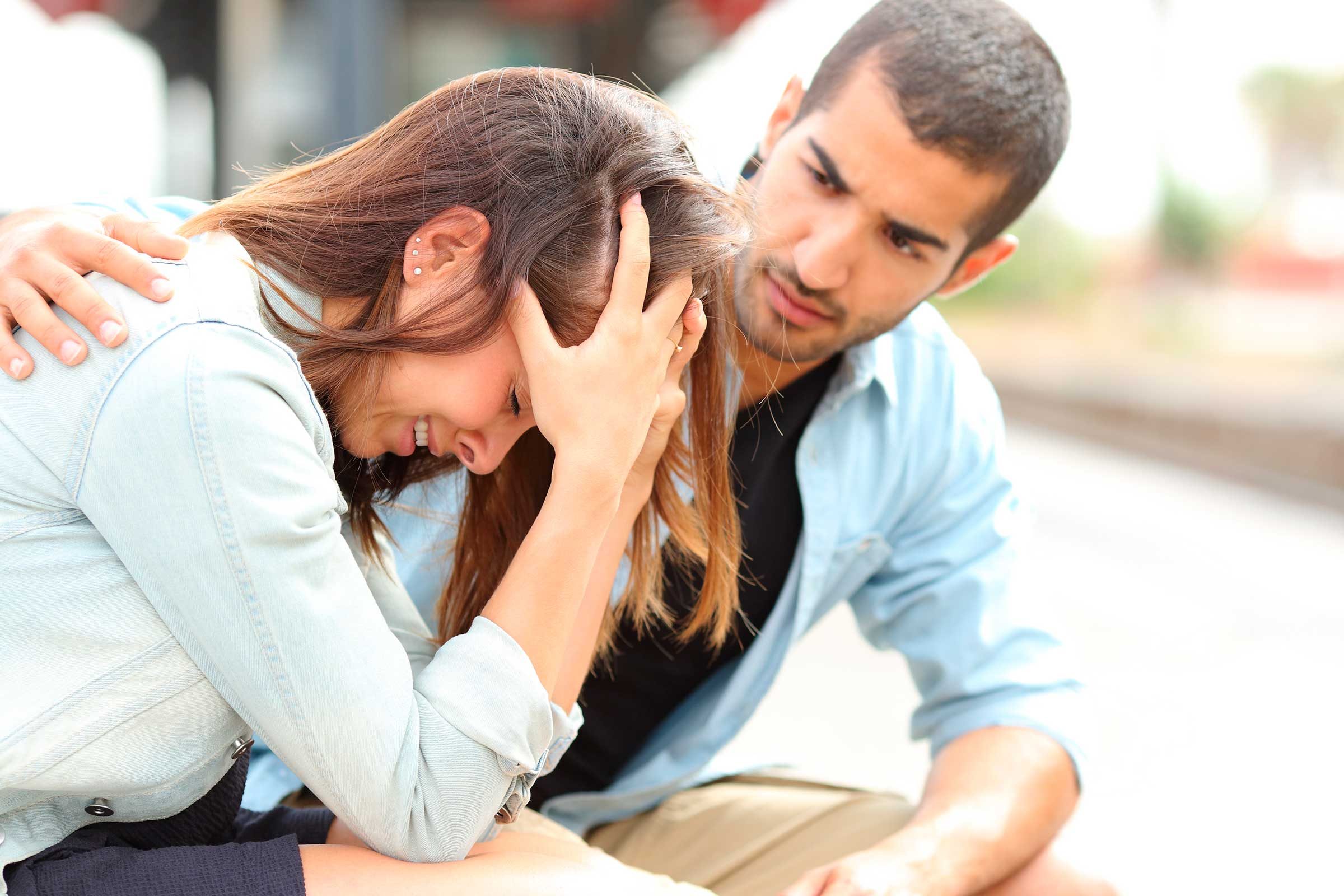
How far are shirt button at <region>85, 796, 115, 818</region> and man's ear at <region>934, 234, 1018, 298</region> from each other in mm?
1345

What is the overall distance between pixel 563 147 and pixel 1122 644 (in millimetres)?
3040

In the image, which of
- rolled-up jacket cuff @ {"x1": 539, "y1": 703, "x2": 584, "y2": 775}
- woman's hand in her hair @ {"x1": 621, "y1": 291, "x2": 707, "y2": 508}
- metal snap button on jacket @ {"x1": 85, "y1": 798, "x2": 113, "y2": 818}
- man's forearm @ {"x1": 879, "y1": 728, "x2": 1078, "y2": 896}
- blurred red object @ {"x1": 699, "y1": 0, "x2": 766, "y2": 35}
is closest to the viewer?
metal snap button on jacket @ {"x1": 85, "y1": 798, "x2": 113, "y2": 818}

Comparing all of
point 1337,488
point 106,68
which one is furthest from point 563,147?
point 106,68

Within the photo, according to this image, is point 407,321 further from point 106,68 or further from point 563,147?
point 106,68

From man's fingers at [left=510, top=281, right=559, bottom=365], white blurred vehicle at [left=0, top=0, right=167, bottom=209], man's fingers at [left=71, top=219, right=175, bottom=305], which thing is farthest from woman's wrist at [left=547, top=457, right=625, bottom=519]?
white blurred vehicle at [left=0, top=0, right=167, bottom=209]

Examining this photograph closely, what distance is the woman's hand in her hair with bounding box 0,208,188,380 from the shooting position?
100 centimetres

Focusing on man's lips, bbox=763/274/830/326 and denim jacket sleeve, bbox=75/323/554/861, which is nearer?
denim jacket sleeve, bbox=75/323/554/861

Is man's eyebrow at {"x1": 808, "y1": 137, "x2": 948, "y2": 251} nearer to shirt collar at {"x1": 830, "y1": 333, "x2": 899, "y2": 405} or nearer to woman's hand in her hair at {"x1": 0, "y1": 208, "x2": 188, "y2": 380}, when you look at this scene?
shirt collar at {"x1": 830, "y1": 333, "x2": 899, "y2": 405}

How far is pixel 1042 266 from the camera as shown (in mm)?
13570

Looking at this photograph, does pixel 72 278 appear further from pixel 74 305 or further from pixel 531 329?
pixel 531 329

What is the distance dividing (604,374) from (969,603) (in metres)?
0.86

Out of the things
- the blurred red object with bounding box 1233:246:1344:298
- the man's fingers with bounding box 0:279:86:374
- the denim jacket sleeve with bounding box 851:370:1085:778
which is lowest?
the blurred red object with bounding box 1233:246:1344:298

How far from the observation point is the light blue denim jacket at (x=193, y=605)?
0.97 metres

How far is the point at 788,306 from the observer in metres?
1.77
